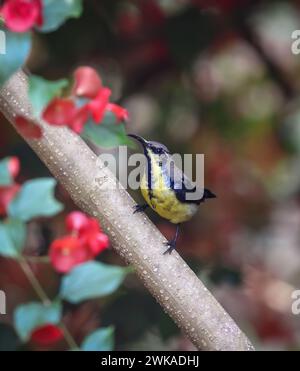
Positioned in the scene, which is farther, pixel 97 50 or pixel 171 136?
pixel 171 136

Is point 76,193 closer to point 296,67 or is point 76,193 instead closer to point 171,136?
point 171,136

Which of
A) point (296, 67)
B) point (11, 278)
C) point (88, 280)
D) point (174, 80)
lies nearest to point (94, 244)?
point (88, 280)

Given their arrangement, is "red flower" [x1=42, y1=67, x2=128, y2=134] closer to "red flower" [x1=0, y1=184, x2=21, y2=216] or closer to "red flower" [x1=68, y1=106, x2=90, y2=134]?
"red flower" [x1=68, y1=106, x2=90, y2=134]

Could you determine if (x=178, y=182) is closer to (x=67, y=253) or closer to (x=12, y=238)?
(x=67, y=253)

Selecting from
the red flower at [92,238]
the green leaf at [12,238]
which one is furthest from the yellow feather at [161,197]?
the green leaf at [12,238]

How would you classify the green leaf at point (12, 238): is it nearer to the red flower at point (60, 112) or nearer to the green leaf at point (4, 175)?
the green leaf at point (4, 175)
